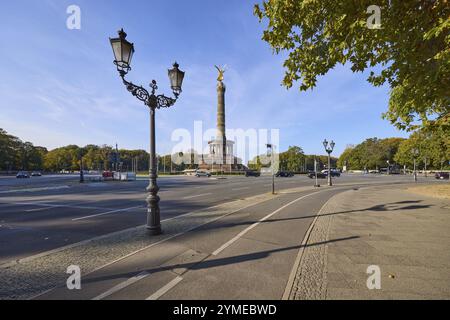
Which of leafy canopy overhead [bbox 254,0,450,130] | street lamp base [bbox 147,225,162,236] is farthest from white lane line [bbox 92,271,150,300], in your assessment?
leafy canopy overhead [bbox 254,0,450,130]

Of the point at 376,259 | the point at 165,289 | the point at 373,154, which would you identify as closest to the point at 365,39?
the point at 376,259

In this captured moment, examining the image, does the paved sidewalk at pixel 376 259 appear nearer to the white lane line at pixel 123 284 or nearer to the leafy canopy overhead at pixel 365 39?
the white lane line at pixel 123 284

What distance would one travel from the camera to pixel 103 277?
14.6 ft

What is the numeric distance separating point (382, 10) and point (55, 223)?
1185cm

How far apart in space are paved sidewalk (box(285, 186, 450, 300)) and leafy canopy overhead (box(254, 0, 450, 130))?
3.81 metres

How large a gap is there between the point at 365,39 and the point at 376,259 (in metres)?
5.44

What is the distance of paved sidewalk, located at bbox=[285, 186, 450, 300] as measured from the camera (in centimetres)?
387

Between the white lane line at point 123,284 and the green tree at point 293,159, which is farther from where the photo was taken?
the green tree at point 293,159

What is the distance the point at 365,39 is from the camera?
6.56 metres

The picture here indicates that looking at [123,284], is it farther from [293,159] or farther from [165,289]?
[293,159]

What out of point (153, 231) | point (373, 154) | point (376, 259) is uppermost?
point (373, 154)

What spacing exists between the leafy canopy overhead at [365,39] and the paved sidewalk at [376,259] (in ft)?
12.5

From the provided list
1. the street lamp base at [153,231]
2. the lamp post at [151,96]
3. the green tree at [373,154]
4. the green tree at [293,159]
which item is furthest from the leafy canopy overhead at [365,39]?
the green tree at [373,154]

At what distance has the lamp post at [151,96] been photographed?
6703mm
